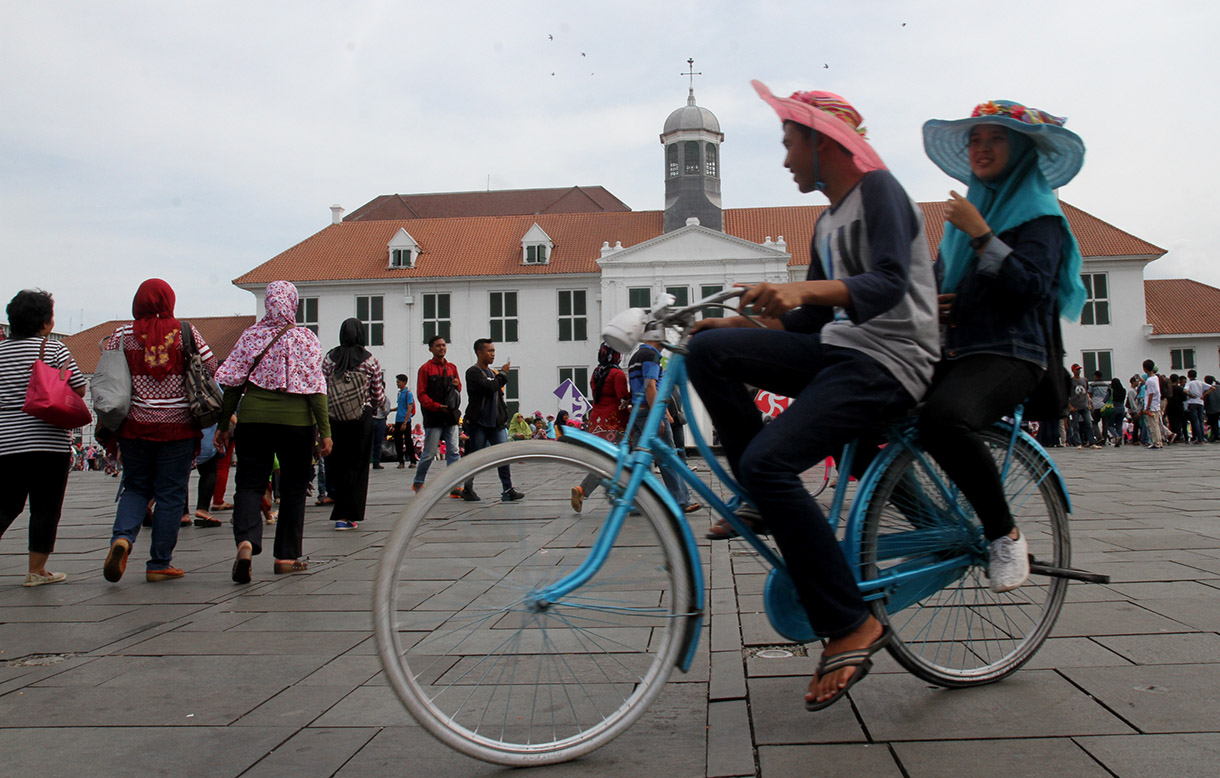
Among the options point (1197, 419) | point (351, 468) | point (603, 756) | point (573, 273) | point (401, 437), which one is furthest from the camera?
point (573, 273)

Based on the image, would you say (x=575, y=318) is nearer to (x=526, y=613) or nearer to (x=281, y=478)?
(x=281, y=478)

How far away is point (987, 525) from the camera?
9.76 feet

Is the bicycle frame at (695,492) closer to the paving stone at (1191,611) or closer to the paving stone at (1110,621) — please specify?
the paving stone at (1110,621)

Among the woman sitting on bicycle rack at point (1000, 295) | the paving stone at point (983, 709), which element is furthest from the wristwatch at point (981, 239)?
the paving stone at point (983, 709)

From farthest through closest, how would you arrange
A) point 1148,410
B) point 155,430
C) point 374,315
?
point 374,315, point 1148,410, point 155,430

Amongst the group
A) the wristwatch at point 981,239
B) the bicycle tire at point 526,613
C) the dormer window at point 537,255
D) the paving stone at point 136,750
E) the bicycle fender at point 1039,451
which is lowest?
the paving stone at point 136,750

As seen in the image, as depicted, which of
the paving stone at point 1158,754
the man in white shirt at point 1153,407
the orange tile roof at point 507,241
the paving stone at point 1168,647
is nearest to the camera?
the paving stone at point 1158,754

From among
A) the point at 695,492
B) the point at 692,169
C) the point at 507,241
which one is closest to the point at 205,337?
the point at 507,241

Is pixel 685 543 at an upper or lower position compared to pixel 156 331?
lower

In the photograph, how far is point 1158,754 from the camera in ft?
7.86

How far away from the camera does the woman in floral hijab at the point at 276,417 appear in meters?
5.86

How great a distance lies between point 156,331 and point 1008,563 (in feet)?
16.4

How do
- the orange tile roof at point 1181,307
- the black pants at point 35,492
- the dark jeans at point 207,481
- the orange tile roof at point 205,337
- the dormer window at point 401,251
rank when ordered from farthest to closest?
the orange tile roof at point 205,337 → the dormer window at point 401,251 → the orange tile roof at point 1181,307 → the dark jeans at point 207,481 → the black pants at point 35,492

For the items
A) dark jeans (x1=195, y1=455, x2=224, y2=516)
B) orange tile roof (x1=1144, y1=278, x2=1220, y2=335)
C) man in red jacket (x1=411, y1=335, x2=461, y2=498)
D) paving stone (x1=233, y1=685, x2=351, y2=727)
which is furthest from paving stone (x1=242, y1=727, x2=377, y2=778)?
orange tile roof (x1=1144, y1=278, x2=1220, y2=335)
